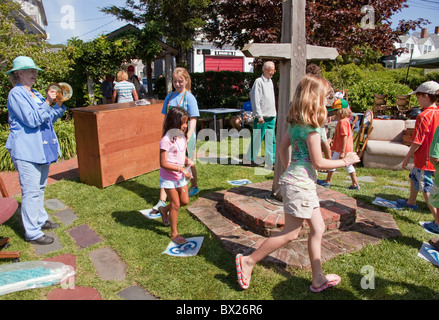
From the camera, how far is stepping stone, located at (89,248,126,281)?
296 cm

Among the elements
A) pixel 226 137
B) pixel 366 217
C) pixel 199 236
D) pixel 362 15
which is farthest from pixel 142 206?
pixel 362 15

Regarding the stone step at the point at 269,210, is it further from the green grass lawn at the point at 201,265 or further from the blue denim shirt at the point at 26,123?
the blue denim shirt at the point at 26,123

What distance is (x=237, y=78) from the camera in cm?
1454

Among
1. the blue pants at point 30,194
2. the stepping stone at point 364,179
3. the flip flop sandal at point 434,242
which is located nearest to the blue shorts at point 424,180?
the flip flop sandal at point 434,242

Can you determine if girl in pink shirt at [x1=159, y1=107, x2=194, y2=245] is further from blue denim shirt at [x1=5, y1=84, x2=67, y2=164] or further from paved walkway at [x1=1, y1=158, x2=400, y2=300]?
blue denim shirt at [x1=5, y1=84, x2=67, y2=164]

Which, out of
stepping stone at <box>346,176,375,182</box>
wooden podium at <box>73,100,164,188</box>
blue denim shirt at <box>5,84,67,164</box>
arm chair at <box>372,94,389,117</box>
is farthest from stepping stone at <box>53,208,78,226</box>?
arm chair at <box>372,94,389,117</box>

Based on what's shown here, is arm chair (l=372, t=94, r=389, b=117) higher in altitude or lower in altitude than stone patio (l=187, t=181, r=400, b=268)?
higher

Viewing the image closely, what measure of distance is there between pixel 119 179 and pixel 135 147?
2.04 feet

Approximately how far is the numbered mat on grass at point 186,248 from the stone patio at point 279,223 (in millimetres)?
243

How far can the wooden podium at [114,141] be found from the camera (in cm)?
499

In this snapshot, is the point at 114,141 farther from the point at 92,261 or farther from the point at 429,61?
the point at 429,61

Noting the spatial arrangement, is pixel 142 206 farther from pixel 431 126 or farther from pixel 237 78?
pixel 237 78

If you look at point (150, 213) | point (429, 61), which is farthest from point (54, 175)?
point (429, 61)

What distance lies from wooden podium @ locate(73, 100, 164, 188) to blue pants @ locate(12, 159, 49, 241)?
1.45 m
